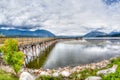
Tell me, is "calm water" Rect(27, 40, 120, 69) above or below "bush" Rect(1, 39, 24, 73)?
below

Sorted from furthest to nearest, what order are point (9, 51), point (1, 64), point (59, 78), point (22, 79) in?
point (1, 64)
point (59, 78)
point (9, 51)
point (22, 79)

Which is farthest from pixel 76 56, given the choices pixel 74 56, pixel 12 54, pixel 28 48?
pixel 12 54

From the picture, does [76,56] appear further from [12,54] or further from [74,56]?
Answer: [12,54]

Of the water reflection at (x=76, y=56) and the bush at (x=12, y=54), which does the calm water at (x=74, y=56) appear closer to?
the water reflection at (x=76, y=56)

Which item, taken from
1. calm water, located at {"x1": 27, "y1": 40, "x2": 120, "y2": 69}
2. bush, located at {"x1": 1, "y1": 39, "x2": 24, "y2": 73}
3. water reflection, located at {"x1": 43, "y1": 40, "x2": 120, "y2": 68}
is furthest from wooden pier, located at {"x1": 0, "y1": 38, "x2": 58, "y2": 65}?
bush, located at {"x1": 1, "y1": 39, "x2": 24, "y2": 73}

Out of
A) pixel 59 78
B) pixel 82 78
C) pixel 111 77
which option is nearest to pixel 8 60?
pixel 59 78

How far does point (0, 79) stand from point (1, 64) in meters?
11.0

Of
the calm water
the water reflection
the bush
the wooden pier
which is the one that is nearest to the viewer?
the bush

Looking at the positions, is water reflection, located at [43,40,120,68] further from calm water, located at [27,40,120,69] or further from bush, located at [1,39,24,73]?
bush, located at [1,39,24,73]

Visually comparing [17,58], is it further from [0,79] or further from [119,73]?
[119,73]

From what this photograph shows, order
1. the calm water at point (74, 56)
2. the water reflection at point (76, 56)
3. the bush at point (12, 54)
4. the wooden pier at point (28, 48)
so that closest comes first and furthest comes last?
the bush at point (12, 54)
the wooden pier at point (28, 48)
the calm water at point (74, 56)
the water reflection at point (76, 56)

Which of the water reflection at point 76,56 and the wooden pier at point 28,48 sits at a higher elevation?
the wooden pier at point 28,48

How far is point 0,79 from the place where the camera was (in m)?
17.9

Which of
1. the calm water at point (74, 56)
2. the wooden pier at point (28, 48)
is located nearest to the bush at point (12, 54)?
the wooden pier at point (28, 48)
